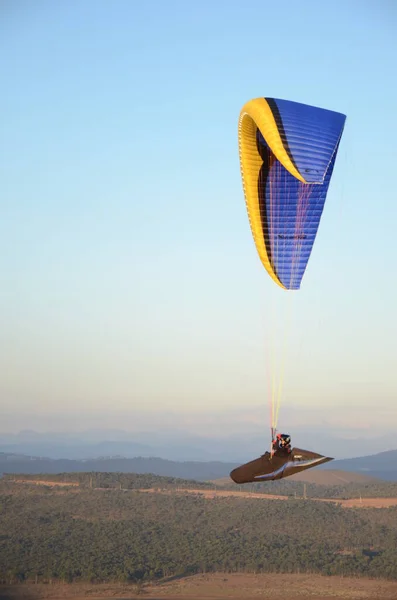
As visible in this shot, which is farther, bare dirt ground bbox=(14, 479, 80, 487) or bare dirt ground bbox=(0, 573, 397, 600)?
bare dirt ground bbox=(14, 479, 80, 487)

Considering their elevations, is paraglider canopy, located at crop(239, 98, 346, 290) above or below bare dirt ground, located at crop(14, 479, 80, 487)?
above

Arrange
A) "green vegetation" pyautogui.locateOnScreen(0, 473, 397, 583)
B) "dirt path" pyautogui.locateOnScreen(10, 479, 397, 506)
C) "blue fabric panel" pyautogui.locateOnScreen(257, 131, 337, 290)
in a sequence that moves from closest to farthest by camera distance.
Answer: "blue fabric panel" pyautogui.locateOnScreen(257, 131, 337, 290) → "green vegetation" pyautogui.locateOnScreen(0, 473, 397, 583) → "dirt path" pyautogui.locateOnScreen(10, 479, 397, 506)

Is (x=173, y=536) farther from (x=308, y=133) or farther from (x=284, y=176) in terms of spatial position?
(x=308, y=133)

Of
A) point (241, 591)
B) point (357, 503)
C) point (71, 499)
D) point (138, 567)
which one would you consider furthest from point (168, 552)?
point (357, 503)

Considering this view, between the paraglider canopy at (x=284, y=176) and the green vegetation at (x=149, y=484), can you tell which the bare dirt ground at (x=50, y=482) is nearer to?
the green vegetation at (x=149, y=484)

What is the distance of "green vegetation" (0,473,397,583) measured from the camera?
Answer: 59238 millimetres

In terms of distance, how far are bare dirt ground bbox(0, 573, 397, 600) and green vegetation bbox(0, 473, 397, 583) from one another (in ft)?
4.34

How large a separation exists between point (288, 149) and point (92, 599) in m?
31.7

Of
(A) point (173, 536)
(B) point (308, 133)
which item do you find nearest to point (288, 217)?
(B) point (308, 133)

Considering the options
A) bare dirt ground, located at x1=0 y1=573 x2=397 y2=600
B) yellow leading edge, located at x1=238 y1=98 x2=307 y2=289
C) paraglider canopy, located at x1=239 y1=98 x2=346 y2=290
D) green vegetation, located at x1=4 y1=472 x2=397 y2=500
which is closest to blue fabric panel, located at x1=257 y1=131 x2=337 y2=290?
paraglider canopy, located at x1=239 y1=98 x2=346 y2=290

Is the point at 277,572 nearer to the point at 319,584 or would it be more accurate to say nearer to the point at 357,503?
the point at 319,584

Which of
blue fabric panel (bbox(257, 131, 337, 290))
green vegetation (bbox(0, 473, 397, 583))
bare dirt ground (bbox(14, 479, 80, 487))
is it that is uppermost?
blue fabric panel (bbox(257, 131, 337, 290))

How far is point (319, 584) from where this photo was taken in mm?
56312

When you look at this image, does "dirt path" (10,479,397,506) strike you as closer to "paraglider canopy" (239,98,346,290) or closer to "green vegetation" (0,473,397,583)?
"green vegetation" (0,473,397,583)
